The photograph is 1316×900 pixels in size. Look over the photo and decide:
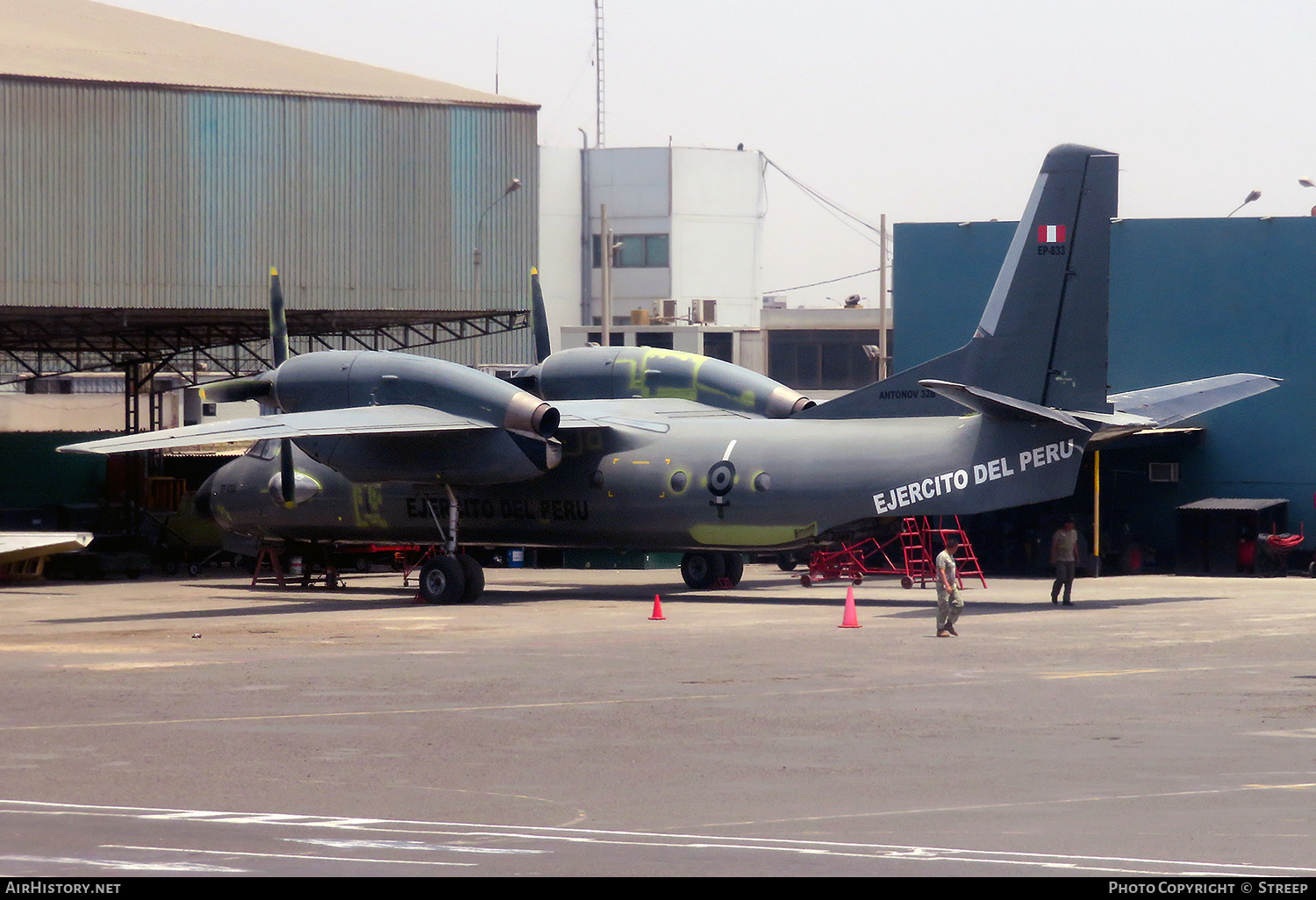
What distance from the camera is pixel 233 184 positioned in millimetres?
38438

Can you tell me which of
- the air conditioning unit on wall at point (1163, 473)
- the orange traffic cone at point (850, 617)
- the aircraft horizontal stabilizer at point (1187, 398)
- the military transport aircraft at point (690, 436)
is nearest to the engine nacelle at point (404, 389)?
the military transport aircraft at point (690, 436)

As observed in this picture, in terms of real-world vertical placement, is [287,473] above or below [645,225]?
below

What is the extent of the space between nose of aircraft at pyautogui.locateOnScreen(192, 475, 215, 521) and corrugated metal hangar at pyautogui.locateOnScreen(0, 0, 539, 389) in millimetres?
5722

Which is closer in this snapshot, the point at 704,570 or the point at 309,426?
the point at 309,426

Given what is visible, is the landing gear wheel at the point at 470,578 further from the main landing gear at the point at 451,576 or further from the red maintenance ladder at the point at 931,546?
the red maintenance ladder at the point at 931,546

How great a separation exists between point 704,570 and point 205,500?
1106cm

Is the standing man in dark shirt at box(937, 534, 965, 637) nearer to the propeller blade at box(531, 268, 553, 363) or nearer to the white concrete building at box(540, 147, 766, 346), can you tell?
the propeller blade at box(531, 268, 553, 363)

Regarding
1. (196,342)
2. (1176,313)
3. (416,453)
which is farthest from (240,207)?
(1176,313)

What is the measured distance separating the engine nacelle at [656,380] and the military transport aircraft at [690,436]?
4 centimetres

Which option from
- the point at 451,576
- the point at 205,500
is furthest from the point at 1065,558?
the point at 205,500

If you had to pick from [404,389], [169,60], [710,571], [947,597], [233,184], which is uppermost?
[169,60]

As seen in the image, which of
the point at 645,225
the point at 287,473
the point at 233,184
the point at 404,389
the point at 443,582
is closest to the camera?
the point at 404,389

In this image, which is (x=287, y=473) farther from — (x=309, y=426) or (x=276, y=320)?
(x=309, y=426)

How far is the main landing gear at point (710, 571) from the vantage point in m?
33.2
